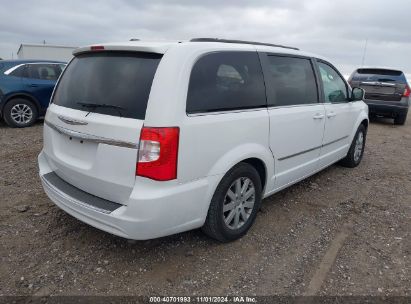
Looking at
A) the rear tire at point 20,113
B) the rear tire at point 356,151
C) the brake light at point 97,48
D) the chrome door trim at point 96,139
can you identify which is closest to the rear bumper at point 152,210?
the chrome door trim at point 96,139

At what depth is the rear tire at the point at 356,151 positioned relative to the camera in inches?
219

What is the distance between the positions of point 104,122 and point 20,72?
6.91 metres

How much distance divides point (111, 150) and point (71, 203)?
642 millimetres

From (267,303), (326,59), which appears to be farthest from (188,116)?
(326,59)

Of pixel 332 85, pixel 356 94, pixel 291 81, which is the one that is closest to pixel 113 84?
pixel 291 81

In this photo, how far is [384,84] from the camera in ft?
32.5

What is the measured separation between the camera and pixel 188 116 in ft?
8.55

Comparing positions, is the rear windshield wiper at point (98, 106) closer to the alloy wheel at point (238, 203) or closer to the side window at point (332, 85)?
the alloy wheel at point (238, 203)

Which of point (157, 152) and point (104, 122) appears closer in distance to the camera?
point (157, 152)

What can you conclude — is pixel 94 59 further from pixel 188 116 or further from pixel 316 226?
pixel 316 226

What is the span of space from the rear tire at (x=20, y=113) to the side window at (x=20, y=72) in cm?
58

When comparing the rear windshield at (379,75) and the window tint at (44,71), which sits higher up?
the rear windshield at (379,75)

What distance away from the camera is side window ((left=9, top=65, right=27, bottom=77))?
27.0 ft

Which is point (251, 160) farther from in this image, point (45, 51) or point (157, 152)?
point (45, 51)
